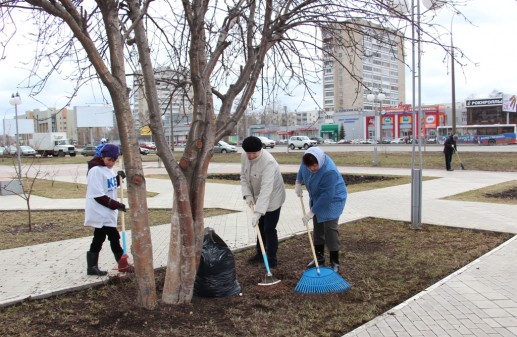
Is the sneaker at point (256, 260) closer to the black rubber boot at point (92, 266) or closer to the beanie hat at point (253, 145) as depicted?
the beanie hat at point (253, 145)

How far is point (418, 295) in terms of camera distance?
4.21 m

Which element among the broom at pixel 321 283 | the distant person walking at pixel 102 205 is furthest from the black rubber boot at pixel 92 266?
the broom at pixel 321 283

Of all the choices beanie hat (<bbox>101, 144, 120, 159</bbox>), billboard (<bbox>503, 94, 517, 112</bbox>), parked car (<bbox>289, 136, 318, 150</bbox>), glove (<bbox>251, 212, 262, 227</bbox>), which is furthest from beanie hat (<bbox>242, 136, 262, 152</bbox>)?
billboard (<bbox>503, 94, 517, 112</bbox>)

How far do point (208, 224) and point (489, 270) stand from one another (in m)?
4.67

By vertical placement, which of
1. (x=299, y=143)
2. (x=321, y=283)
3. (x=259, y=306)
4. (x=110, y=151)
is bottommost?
(x=259, y=306)

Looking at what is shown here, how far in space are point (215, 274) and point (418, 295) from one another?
6.25 ft

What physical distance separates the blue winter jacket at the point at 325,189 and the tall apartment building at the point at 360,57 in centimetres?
111

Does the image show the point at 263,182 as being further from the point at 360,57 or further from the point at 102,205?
the point at 360,57

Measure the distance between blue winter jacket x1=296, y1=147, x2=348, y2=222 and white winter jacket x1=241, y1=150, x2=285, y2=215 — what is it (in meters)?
0.38

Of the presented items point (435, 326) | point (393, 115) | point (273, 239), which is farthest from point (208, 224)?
point (393, 115)

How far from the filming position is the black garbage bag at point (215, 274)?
423 cm

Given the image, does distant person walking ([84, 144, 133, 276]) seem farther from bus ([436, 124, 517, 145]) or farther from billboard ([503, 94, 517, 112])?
billboard ([503, 94, 517, 112])

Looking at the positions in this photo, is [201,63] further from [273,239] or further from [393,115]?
[393,115]

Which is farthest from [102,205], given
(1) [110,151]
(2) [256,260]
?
(2) [256,260]
